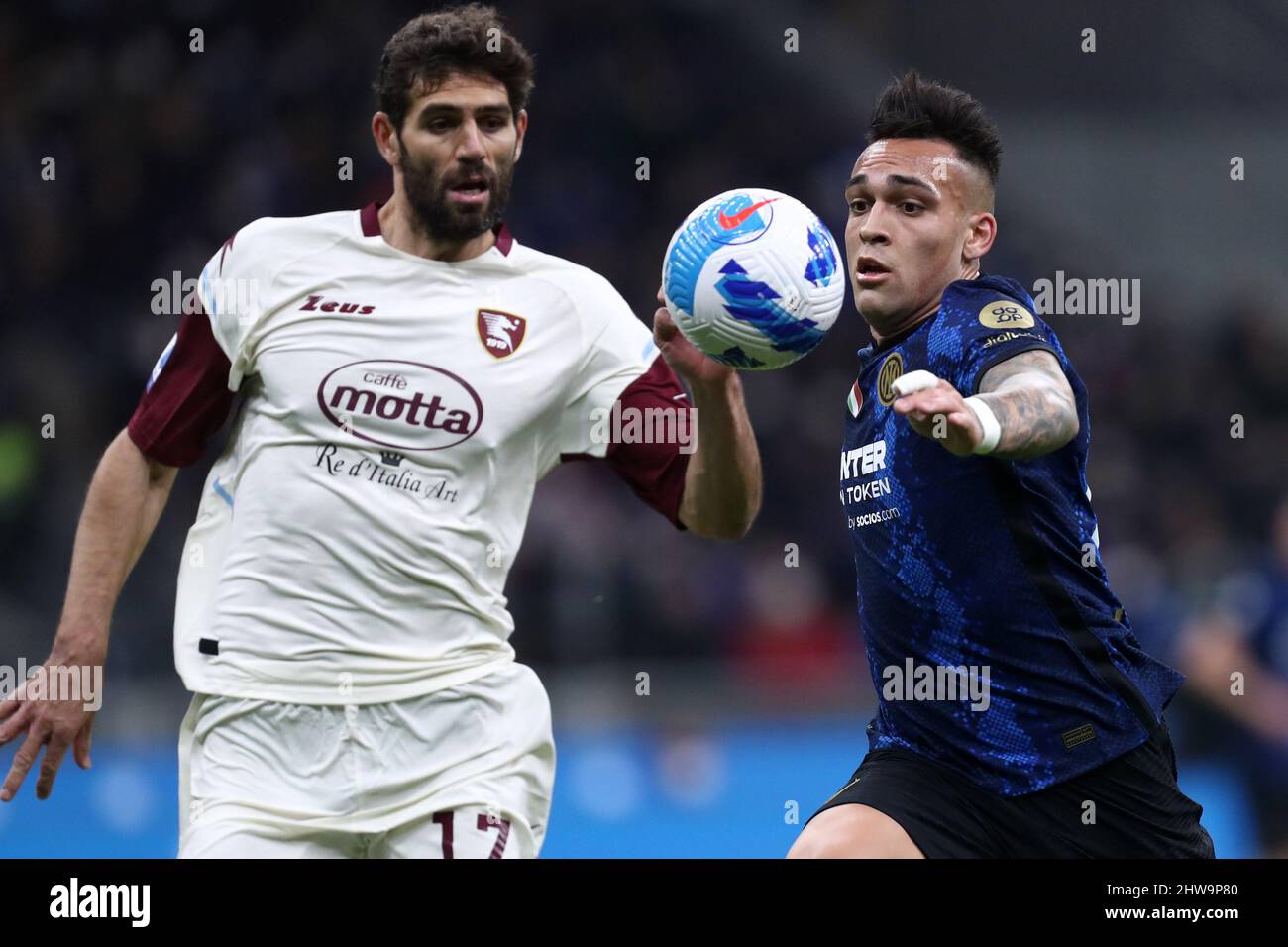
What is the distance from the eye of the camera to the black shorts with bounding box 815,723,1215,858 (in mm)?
4125

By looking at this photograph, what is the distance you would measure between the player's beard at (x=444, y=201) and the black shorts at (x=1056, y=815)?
1837 mm

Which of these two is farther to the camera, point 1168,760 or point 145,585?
point 145,585

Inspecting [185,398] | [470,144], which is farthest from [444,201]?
[185,398]

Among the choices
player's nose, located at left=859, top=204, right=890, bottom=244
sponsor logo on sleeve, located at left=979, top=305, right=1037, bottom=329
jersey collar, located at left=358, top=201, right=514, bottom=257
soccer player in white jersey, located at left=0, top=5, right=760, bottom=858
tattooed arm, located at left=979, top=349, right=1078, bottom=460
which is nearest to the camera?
tattooed arm, located at left=979, top=349, right=1078, bottom=460

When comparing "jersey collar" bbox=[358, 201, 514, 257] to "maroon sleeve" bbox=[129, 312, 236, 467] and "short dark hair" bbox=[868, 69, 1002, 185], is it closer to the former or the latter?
"maroon sleeve" bbox=[129, 312, 236, 467]

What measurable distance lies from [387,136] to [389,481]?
105 cm

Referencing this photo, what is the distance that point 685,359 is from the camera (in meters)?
4.48

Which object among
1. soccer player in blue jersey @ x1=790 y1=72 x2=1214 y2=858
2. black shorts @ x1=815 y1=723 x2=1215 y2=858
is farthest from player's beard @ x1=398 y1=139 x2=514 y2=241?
black shorts @ x1=815 y1=723 x2=1215 y2=858

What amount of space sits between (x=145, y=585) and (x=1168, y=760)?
638cm

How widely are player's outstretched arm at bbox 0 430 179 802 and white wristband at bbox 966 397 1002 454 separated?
233cm

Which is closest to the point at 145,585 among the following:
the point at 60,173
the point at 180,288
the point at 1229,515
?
the point at 180,288

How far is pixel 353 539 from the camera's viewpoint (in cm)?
439

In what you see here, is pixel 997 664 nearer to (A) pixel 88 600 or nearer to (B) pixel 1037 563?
(B) pixel 1037 563
